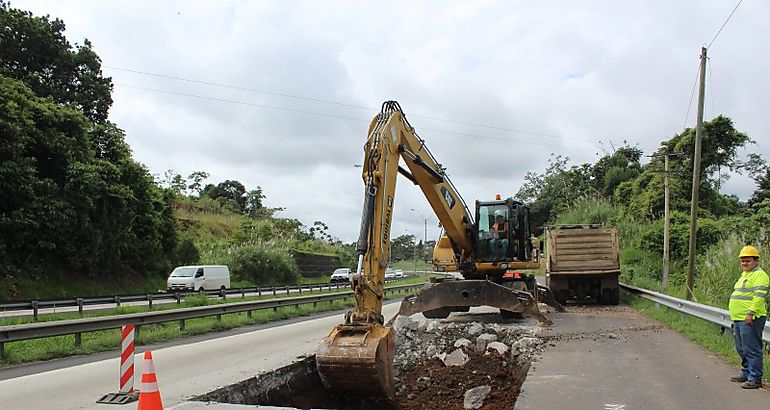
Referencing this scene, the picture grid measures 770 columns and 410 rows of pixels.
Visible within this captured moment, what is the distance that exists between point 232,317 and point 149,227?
752 inches

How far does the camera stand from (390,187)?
372 inches

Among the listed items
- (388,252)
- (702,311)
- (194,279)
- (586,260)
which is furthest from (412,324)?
(194,279)

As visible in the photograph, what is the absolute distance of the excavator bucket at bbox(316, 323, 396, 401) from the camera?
24.5ft

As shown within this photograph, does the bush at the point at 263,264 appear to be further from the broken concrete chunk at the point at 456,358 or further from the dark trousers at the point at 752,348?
the dark trousers at the point at 752,348

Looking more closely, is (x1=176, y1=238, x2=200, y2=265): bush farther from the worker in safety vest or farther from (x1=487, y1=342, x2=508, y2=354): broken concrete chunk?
the worker in safety vest

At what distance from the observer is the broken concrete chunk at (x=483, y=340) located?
1243 cm

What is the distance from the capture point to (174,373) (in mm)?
9445

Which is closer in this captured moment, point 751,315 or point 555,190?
point 751,315

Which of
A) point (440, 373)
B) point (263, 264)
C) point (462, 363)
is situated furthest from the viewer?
point (263, 264)

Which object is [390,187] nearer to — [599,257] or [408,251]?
[599,257]

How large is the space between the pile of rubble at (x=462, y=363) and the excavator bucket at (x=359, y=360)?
204 centimetres

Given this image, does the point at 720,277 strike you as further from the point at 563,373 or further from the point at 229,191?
the point at 229,191

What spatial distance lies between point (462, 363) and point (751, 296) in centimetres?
559

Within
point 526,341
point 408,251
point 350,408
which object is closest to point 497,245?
point 526,341
